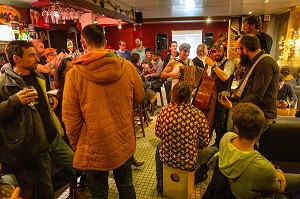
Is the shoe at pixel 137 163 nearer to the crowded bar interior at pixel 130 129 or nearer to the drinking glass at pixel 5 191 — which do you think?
the crowded bar interior at pixel 130 129

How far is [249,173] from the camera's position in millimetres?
1256

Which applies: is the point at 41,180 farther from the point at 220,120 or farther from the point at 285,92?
the point at 285,92

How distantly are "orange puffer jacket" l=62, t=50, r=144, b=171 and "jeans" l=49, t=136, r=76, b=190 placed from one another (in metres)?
0.50

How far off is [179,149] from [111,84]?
0.92 meters

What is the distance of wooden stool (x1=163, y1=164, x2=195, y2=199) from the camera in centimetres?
210

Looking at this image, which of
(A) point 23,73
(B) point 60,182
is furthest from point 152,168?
(A) point 23,73

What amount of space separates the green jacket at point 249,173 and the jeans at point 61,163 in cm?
132

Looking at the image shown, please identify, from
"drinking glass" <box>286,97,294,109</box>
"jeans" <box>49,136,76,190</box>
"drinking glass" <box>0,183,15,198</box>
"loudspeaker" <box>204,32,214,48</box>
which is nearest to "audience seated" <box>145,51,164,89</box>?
"drinking glass" <box>286,97,294,109</box>

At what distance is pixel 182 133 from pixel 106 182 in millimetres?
748

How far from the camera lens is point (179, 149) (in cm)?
194

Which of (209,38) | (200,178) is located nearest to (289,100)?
(200,178)

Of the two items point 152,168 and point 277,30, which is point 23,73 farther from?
point 277,30

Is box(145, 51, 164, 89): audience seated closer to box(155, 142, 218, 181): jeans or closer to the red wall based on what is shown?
box(155, 142, 218, 181): jeans

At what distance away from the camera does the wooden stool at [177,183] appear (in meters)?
2.10
